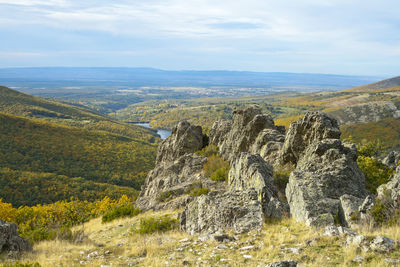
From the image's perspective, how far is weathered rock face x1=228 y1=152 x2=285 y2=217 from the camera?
15.2 meters

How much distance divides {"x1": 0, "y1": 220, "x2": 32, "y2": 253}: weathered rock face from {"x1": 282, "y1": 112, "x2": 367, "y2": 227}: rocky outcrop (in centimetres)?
1376

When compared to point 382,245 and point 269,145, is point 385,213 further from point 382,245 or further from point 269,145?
point 269,145

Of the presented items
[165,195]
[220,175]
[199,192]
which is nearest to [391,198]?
[199,192]

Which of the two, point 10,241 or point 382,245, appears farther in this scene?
point 10,241

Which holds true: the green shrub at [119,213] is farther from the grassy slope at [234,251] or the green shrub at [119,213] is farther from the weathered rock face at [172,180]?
the grassy slope at [234,251]

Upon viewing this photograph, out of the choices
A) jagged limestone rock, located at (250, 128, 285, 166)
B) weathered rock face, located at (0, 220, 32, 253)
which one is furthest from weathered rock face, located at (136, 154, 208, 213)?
weathered rock face, located at (0, 220, 32, 253)

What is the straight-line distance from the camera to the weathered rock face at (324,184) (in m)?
13.4

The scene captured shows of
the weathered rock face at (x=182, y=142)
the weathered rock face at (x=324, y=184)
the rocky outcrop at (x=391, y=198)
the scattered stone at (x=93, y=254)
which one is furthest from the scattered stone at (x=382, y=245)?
the weathered rock face at (x=182, y=142)

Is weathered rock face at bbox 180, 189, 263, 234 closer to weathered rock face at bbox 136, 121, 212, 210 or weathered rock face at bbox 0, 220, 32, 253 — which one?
weathered rock face at bbox 136, 121, 212, 210

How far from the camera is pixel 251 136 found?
35719mm

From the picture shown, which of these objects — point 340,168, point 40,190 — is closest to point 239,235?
point 340,168

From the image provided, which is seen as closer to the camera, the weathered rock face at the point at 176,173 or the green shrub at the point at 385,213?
the green shrub at the point at 385,213

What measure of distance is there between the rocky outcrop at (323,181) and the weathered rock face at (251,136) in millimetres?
4977

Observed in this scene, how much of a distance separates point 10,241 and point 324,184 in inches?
655
